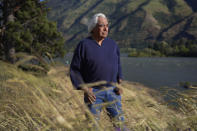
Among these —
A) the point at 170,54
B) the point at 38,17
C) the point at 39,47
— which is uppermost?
the point at 38,17

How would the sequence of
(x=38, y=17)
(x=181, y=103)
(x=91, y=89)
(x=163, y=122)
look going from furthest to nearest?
(x=38, y=17) < (x=91, y=89) < (x=181, y=103) < (x=163, y=122)

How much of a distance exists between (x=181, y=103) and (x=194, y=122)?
11.7 inches

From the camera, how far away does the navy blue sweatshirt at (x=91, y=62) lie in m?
2.30

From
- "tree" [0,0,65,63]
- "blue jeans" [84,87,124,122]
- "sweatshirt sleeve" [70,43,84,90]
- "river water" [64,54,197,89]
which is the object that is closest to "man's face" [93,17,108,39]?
"sweatshirt sleeve" [70,43,84,90]

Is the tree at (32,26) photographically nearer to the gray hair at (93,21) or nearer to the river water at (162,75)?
the gray hair at (93,21)

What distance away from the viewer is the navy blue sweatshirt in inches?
90.4

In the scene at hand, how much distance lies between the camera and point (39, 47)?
1141 cm

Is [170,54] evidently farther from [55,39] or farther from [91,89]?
[91,89]

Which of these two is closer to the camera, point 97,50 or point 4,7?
point 97,50

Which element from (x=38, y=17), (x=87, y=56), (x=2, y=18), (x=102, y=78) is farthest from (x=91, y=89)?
(x=2, y=18)

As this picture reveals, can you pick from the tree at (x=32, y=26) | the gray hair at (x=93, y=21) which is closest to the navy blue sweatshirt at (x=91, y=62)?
the gray hair at (x=93, y=21)

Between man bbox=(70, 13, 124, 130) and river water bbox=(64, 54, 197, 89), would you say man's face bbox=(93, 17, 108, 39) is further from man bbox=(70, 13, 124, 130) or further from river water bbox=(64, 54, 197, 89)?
river water bbox=(64, 54, 197, 89)

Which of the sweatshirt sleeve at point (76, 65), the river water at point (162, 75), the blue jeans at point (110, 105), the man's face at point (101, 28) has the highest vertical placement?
the man's face at point (101, 28)

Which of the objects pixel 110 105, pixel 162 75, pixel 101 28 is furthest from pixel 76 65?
pixel 162 75
